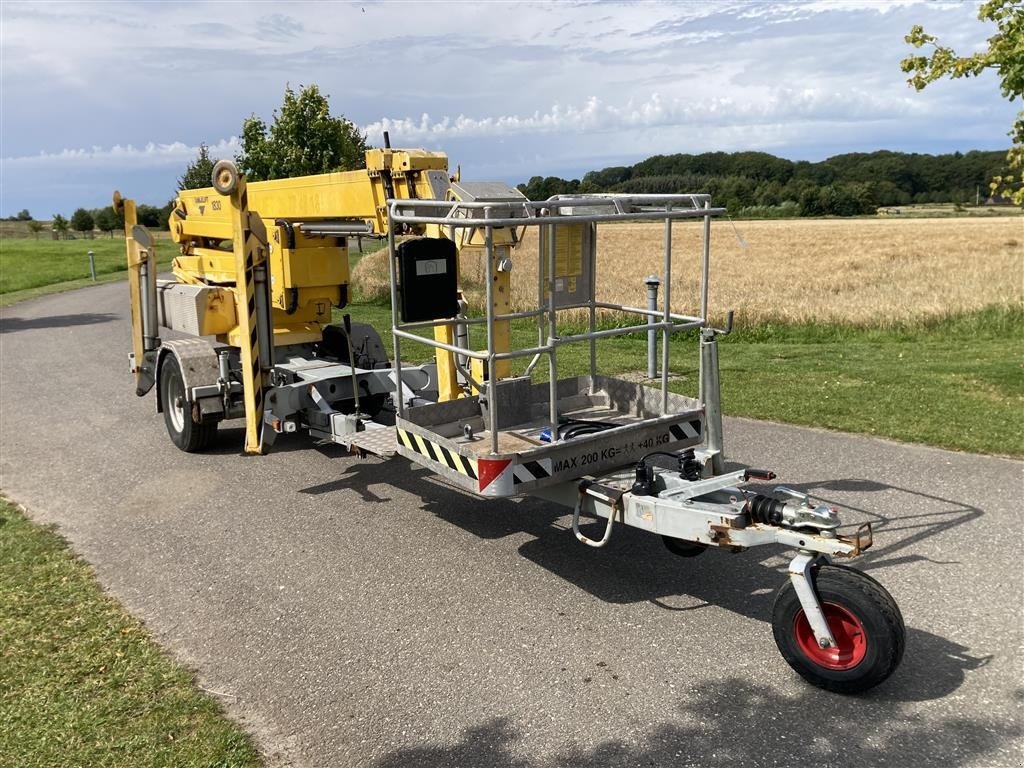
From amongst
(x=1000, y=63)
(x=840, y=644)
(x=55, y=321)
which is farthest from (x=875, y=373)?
(x=55, y=321)

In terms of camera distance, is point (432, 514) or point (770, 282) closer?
point (432, 514)

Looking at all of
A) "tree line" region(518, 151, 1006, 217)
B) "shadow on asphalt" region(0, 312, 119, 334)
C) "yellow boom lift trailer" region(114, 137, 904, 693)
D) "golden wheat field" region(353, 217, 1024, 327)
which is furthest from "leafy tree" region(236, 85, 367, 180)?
"tree line" region(518, 151, 1006, 217)

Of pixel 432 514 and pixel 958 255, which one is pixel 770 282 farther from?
pixel 432 514

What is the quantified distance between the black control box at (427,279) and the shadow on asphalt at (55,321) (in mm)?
16199

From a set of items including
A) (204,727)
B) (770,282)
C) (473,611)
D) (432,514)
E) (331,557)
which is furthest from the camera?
(770,282)

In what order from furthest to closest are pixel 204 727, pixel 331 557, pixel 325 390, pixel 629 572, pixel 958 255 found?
pixel 958 255 < pixel 325 390 < pixel 331 557 < pixel 629 572 < pixel 204 727

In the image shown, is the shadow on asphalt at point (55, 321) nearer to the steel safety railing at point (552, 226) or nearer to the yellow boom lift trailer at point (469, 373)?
the yellow boom lift trailer at point (469, 373)

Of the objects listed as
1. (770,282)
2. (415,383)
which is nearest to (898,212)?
(770,282)

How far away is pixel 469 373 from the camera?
22.6 ft

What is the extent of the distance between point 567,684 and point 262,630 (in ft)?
6.12

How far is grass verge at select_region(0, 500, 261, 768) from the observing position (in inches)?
151

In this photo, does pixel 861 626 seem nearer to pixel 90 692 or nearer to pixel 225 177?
pixel 90 692

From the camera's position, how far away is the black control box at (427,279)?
5.21m

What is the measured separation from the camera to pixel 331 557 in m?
6.03
